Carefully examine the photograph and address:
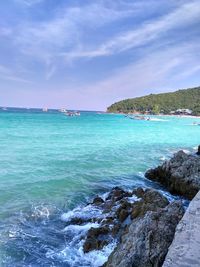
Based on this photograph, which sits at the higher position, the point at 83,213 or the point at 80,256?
the point at 83,213

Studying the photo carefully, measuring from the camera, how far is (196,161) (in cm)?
1708

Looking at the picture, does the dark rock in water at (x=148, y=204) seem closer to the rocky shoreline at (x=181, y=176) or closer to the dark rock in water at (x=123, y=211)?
the dark rock in water at (x=123, y=211)

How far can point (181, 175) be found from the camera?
16.6 m

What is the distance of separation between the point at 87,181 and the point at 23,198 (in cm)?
479

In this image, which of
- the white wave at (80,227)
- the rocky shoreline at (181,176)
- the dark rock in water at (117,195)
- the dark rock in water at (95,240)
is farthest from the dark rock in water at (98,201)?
the rocky shoreline at (181,176)

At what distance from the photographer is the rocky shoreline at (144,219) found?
279 inches

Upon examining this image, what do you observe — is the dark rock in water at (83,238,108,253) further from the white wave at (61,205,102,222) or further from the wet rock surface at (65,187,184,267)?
the white wave at (61,205,102,222)

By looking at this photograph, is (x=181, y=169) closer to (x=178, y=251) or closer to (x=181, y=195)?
(x=181, y=195)

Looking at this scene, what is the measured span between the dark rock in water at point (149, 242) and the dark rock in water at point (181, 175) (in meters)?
7.50

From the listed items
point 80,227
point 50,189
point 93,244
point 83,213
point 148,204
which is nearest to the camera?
point 93,244

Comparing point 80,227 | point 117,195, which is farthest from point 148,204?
point 117,195

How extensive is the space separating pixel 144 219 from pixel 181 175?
8.88m

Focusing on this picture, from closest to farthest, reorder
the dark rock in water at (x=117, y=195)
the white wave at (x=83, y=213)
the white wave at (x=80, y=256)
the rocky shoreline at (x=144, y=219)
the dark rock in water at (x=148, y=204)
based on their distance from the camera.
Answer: the rocky shoreline at (x=144, y=219) → the white wave at (x=80, y=256) → the dark rock in water at (x=148, y=204) → the white wave at (x=83, y=213) → the dark rock in water at (x=117, y=195)

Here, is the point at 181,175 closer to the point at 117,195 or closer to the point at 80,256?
the point at 117,195
